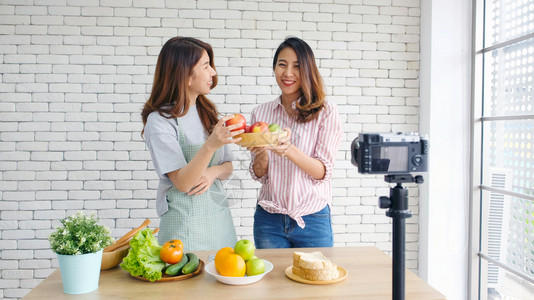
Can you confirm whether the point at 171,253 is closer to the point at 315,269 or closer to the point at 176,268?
the point at 176,268

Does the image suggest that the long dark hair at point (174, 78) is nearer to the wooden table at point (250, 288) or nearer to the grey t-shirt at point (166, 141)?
the grey t-shirt at point (166, 141)

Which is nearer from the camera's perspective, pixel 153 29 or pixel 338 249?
pixel 338 249

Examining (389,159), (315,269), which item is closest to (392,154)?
(389,159)

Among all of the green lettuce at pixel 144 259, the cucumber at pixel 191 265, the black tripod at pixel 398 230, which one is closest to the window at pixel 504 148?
the black tripod at pixel 398 230

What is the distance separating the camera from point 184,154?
225 centimetres

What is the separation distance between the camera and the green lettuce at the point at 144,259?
5.30ft

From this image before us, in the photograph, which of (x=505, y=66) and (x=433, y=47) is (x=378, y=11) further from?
(x=505, y=66)

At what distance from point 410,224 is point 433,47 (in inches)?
63.7

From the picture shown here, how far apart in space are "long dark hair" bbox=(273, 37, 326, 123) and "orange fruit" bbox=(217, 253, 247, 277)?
0.93 metres

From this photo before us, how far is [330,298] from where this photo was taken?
152 cm

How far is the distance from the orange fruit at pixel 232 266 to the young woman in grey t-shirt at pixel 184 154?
0.59 metres

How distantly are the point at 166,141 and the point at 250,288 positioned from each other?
0.91 m

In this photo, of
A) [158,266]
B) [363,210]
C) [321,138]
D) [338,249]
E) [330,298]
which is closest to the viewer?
[330,298]

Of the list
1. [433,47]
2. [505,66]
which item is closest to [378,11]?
[433,47]
